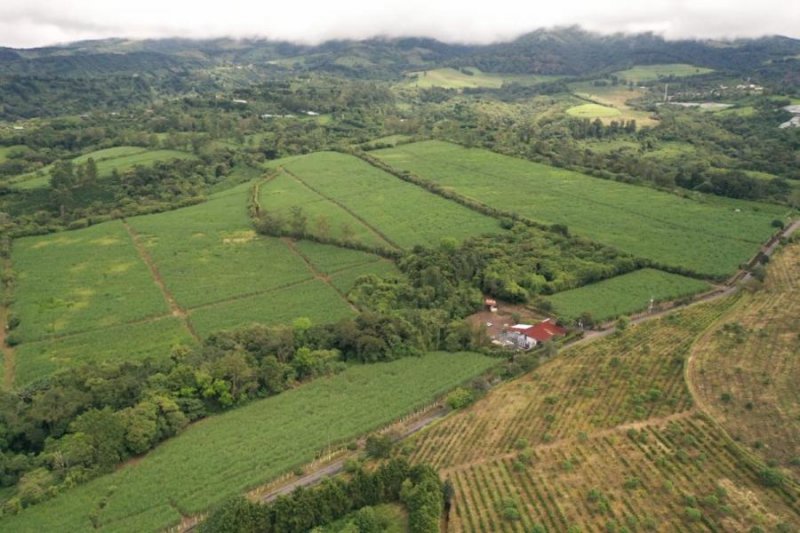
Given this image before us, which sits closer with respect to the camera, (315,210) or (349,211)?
(349,211)

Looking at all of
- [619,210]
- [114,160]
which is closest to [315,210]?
[619,210]

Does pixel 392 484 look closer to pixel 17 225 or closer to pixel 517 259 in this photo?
pixel 517 259

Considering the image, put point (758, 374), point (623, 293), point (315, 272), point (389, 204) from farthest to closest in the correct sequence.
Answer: point (389, 204), point (315, 272), point (623, 293), point (758, 374)

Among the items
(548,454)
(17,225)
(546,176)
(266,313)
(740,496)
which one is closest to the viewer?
(740,496)

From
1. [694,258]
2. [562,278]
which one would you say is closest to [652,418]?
[562,278]

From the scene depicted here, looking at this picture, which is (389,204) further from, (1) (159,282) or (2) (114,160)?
(2) (114,160)

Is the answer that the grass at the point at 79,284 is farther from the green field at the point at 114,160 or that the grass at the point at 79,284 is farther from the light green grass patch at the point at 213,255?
the green field at the point at 114,160

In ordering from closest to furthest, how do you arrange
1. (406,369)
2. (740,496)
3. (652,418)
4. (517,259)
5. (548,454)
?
(740,496), (548,454), (652,418), (406,369), (517,259)

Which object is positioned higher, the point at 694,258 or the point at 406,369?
the point at 694,258
